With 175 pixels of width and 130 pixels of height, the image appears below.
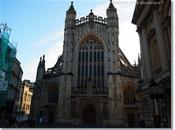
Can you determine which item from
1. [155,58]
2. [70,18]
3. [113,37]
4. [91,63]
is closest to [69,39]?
[70,18]

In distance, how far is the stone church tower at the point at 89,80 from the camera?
3195 centimetres

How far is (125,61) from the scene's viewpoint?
38.1 meters

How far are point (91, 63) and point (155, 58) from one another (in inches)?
774

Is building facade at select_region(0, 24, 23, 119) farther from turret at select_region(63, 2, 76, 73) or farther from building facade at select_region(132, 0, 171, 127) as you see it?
building facade at select_region(132, 0, 171, 127)

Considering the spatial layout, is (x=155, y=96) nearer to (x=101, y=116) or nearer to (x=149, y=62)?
(x=149, y=62)

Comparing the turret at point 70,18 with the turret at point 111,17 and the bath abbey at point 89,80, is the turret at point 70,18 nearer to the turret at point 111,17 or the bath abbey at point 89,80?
→ the bath abbey at point 89,80

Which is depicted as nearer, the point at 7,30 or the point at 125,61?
the point at 7,30

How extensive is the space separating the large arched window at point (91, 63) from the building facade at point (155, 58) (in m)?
16.1

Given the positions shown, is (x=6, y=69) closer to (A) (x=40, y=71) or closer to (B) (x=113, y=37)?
(A) (x=40, y=71)

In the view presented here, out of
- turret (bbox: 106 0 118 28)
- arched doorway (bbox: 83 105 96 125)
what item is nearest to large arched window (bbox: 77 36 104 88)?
arched doorway (bbox: 83 105 96 125)

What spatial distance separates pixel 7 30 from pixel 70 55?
12.2 meters

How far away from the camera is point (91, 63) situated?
3503cm

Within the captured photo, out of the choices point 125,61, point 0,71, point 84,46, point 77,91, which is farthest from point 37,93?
point 125,61

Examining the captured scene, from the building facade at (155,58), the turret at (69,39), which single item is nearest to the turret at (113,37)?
the turret at (69,39)
